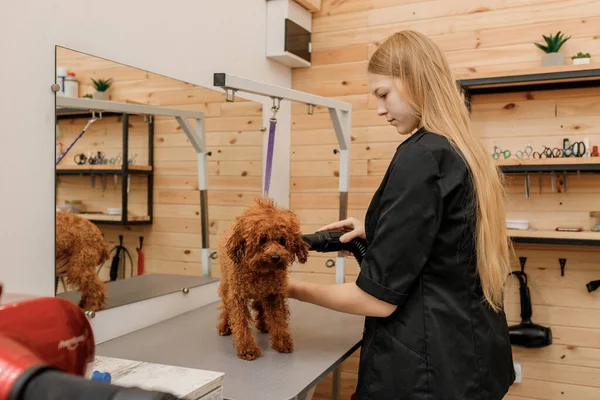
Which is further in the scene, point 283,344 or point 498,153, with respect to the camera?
point 498,153

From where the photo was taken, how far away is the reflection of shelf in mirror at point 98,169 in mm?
1419

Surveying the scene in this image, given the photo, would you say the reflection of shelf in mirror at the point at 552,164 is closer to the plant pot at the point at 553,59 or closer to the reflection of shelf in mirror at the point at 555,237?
the reflection of shelf in mirror at the point at 555,237

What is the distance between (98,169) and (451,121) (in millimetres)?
1043

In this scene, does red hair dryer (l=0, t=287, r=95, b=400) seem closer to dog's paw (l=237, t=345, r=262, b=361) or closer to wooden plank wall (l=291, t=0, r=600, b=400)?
dog's paw (l=237, t=345, r=262, b=361)

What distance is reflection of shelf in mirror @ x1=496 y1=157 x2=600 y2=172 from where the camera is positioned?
6.72 feet

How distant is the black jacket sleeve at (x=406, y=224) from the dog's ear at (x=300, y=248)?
188 millimetres

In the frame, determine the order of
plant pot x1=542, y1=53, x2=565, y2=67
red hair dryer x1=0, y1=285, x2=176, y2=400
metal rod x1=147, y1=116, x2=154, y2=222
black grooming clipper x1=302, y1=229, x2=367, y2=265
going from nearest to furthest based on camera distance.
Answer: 1. red hair dryer x1=0, y1=285, x2=176, y2=400
2. black grooming clipper x1=302, y1=229, x2=367, y2=265
3. metal rod x1=147, y1=116, x2=154, y2=222
4. plant pot x1=542, y1=53, x2=565, y2=67

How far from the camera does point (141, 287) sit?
176 centimetres

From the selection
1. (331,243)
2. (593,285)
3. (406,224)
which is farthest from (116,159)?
(593,285)

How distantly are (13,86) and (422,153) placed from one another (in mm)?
961

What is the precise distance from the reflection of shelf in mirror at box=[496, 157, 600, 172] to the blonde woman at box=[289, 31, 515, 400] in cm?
97

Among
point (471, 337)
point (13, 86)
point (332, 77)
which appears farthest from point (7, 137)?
point (332, 77)

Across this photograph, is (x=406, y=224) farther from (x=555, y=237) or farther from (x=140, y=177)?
(x=555, y=237)

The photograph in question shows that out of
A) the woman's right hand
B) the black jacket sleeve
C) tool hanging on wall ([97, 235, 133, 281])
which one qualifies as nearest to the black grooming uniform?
the black jacket sleeve
